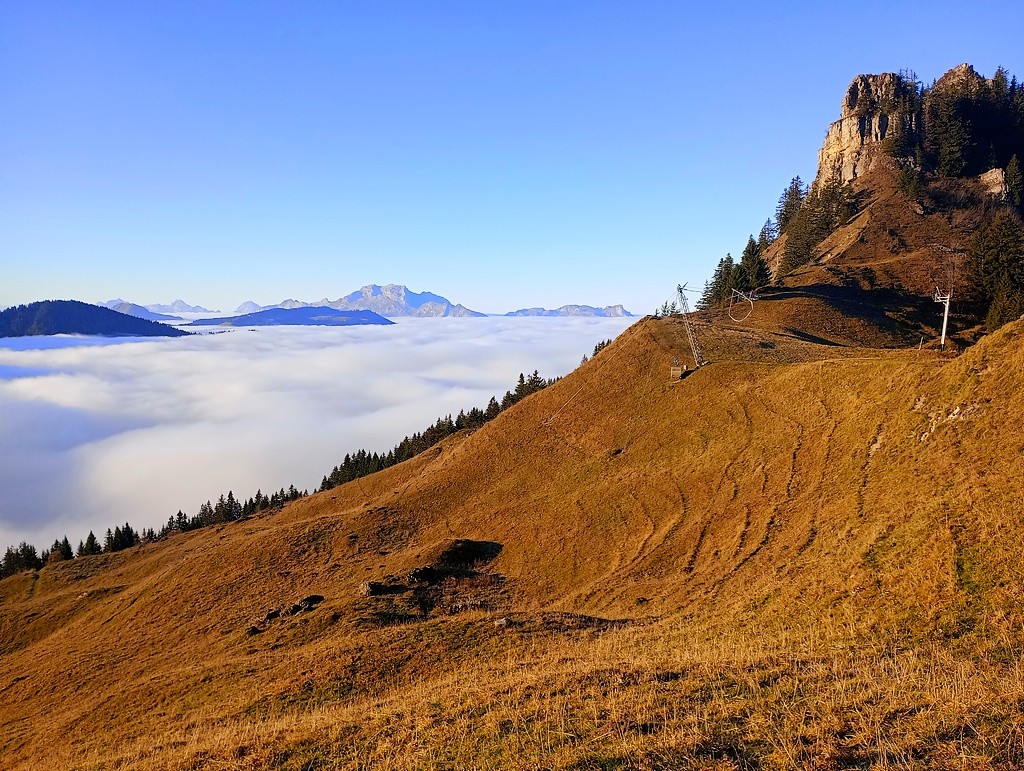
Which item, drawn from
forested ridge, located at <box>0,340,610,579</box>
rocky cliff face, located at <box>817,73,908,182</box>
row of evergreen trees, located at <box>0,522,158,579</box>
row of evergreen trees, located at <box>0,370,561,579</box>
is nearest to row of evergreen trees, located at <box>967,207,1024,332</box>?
forested ridge, located at <box>0,340,610,579</box>

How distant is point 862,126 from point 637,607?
185898 millimetres

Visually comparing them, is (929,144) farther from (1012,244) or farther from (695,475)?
(695,475)

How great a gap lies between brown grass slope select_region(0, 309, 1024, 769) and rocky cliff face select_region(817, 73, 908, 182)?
403ft

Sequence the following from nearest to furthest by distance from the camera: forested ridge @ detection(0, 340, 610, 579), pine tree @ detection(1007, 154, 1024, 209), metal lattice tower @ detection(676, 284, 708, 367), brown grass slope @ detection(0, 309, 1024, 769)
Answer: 1. brown grass slope @ detection(0, 309, 1024, 769)
2. metal lattice tower @ detection(676, 284, 708, 367)
3. forested ridge @ detection(0, 340, 610, 579)
4. pine tree @ detection(1007, 154, 1024, 209)

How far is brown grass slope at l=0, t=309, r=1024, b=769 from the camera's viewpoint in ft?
35.8

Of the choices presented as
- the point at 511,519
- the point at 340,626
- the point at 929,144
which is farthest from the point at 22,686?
the point at 929,144

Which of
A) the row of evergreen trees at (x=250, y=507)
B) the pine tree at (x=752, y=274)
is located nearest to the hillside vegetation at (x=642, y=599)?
the pine tree at (x=752, y=274)

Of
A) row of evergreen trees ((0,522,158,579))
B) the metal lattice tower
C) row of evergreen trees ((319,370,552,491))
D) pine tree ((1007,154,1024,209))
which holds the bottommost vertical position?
row of evergreen trees ((0,522,158,579))

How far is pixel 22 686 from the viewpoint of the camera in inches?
1631

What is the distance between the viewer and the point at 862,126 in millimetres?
158500

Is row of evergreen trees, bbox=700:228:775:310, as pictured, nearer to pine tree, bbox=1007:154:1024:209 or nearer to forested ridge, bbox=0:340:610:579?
forested ridge, bbox=0:340:610:579

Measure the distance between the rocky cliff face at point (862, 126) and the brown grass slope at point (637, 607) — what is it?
123 metres

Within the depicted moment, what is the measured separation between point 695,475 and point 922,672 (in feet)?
108

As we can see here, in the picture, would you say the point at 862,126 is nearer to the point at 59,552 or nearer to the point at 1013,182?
the point at 1013,182
